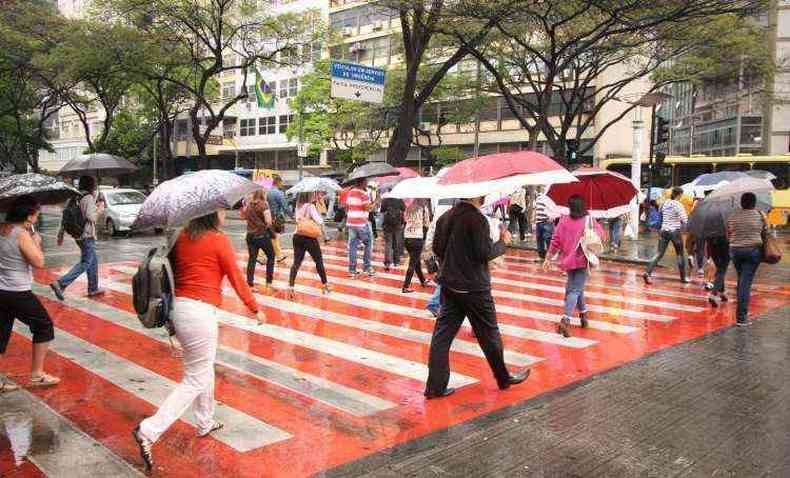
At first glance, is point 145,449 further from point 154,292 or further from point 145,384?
point 145,384

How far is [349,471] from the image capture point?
4.14 metres

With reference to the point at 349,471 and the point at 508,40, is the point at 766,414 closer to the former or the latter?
the point at 349,471

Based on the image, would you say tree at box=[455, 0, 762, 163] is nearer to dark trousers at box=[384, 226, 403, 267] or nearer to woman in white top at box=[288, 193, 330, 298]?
dark trousers at box=[384, 226, 403, 267]

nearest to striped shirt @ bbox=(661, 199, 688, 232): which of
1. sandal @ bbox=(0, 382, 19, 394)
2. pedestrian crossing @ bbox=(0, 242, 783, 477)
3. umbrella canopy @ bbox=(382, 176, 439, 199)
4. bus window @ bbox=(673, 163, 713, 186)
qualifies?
pedestrian crossing @ bbox=(0, 242, 783, 477)

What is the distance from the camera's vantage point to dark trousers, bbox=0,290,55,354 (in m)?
5.32

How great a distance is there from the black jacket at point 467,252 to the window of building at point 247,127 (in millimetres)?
55800

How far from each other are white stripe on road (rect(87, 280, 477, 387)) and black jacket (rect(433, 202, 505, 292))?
3.60 ft

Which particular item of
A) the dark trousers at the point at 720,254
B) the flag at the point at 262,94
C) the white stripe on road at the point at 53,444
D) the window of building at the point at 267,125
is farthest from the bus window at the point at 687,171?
the window of building at the point at 267,125

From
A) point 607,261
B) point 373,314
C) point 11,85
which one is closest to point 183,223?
point 373,314

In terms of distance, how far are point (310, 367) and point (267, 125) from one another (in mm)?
53309

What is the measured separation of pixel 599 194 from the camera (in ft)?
29.7

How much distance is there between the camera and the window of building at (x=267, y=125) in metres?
56.9

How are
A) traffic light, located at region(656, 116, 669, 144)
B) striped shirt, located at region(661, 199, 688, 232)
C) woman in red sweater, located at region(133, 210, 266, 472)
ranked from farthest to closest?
traffic light, located at region(656, 116, 669, 144)
striped shirt, located at region(661, 199, 688, 232)
woman in red sweater, located at region(133, 210, 266, 472)

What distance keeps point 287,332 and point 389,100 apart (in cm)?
3095
